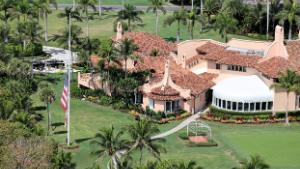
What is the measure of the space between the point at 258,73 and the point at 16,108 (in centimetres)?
3584

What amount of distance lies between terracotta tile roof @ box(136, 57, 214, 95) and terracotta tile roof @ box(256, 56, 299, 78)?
300 inches

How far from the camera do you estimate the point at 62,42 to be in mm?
117125

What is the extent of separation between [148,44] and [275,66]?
23.0 meters

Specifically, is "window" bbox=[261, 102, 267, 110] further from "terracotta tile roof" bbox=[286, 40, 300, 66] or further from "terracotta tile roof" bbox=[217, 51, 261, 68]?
"terracotta tile roof" bbox=[286, 40, 300, 66]

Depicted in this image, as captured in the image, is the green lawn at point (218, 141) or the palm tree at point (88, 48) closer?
the green lawn at point (218, 141)

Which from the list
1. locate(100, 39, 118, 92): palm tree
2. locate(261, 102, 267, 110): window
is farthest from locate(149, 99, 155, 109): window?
locate(261, 102, 267, 110): window

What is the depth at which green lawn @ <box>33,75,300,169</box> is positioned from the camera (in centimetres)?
8738

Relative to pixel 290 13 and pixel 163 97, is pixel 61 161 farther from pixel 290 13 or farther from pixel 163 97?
pixel 290 13

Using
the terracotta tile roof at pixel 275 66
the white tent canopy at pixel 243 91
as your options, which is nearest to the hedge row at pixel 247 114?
the white tent canopy at pixel 243 91

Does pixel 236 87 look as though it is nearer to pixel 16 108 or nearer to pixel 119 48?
pixel 119 48

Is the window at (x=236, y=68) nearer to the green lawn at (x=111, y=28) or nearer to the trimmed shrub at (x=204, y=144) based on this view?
the trimmed shrub at (x=204, y=144)

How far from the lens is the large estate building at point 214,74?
4070 inches

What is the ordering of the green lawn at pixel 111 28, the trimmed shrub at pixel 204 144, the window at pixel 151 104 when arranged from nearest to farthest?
the trimmed shrub at pixel 204 144
the window at pixel 151 104
the green lawn at pixel 111 28

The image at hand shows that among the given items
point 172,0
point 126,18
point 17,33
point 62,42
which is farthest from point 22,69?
point 172,0
